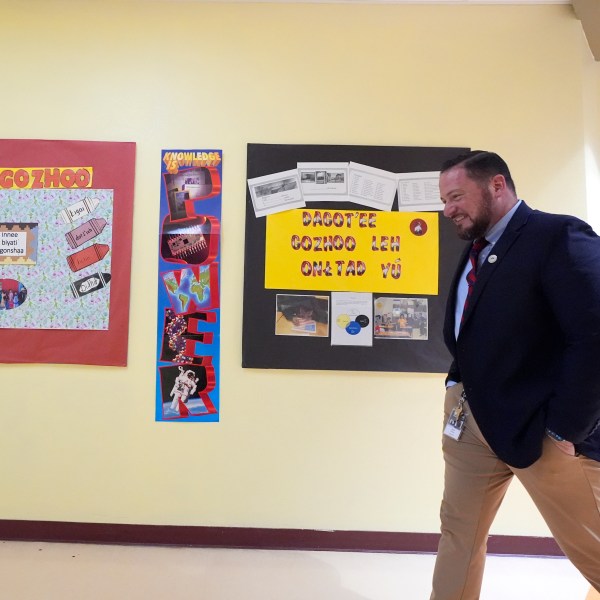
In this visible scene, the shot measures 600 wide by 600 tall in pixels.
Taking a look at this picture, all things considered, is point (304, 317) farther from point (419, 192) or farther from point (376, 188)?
point (419, 192)

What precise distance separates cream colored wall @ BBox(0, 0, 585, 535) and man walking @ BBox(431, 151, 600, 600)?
83 centimetres

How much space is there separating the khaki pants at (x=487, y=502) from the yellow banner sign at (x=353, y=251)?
32.8 inches

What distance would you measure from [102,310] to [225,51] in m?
1.37

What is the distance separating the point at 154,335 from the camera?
2.30 m

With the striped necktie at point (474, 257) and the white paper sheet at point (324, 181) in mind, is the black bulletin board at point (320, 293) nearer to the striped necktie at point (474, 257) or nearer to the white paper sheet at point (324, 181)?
the white paper sheet at point (324, 181)

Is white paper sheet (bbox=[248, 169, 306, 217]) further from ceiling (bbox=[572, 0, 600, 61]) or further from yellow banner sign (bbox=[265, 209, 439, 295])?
ceiling (bbox=[572, 0, 600, 61])

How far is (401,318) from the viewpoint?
7.43 feet

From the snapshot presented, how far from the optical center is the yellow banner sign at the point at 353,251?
7.45ft

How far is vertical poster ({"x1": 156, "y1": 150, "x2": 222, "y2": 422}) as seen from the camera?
2.27 meters

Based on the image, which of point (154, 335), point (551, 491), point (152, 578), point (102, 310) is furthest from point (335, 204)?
point (152, 578)

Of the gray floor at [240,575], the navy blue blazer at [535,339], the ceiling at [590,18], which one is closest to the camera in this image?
the navy blue blazer at [535,339]

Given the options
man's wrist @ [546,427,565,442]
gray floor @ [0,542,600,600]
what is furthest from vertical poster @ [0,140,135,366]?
man's wrist @ [546,427,565,442]

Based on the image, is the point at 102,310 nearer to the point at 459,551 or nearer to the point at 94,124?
the point at 94,124

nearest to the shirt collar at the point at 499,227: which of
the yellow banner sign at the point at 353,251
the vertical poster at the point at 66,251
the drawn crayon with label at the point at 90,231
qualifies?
the yellow banner sign at the point at 353,251
